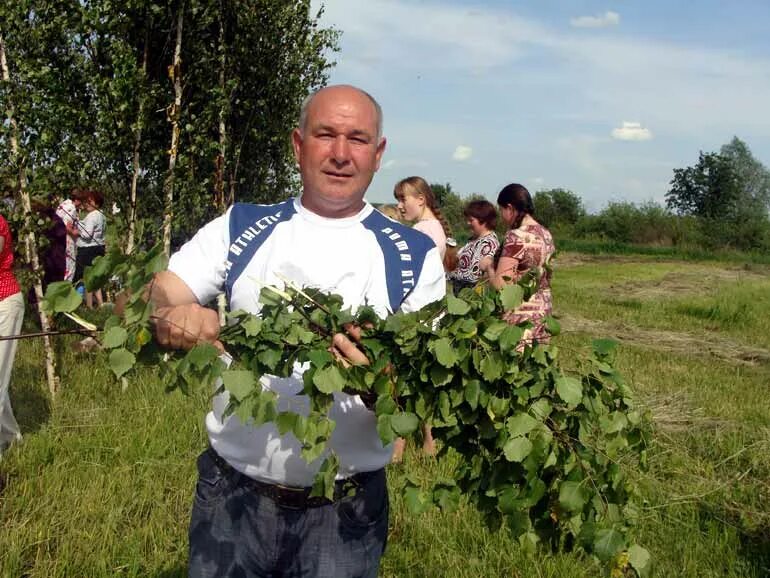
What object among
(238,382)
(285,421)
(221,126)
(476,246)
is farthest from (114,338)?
(221,126)

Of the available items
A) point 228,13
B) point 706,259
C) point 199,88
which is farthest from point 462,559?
point 706,259

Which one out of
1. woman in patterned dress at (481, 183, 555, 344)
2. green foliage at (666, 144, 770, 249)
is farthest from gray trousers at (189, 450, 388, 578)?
green foliage at (666, 144, 770, 249)

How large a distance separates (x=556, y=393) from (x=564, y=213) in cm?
5039

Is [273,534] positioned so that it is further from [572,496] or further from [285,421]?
[572,496]

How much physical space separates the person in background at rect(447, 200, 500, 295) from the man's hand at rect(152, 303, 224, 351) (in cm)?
438

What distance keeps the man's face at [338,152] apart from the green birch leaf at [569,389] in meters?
0.86

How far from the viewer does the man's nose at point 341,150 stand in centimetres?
222

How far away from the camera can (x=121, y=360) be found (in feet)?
5.58

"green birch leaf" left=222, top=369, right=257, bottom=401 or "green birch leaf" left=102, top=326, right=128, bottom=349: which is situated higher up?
"green birch leaf" left=102, top=326, right=128, bottom=349

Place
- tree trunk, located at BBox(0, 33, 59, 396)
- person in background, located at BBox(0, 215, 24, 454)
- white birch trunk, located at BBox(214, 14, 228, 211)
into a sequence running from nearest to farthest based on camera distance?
person in background, located at BBox(0, 215, 24, 454)
tree trunk, located at BBox(0, 33, 59, 396)
white birch trunk, located at BBox(214, 14, 228, 211)

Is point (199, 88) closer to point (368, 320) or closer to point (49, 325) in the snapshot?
point (49, 325)

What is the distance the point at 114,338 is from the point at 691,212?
6547 cm

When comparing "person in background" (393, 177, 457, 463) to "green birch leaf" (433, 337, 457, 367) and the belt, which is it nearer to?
the belt

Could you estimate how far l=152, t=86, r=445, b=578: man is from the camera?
2172 mm
